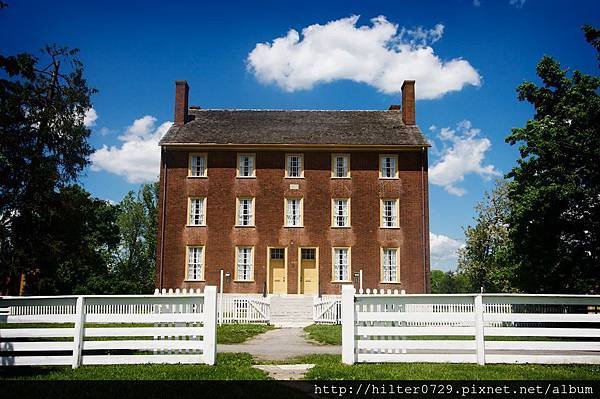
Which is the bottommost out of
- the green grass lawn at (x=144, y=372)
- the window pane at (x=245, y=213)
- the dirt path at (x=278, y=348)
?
the dirt path at (x=278, y=348)

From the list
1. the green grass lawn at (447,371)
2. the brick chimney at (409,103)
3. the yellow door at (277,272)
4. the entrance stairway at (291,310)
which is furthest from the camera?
the brick chimney at (409,103)

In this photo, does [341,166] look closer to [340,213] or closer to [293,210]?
[340,213]

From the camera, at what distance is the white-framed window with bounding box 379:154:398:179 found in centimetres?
3089

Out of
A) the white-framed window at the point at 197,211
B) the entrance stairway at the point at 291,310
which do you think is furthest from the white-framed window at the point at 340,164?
the white-framed window at the point at 197,211

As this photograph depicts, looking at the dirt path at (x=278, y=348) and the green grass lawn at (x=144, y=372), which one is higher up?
the green grass lawn at (x=144, y=372)

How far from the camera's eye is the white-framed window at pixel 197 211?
30.5 meters

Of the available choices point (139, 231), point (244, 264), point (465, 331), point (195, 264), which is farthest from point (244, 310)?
point (139, 231)

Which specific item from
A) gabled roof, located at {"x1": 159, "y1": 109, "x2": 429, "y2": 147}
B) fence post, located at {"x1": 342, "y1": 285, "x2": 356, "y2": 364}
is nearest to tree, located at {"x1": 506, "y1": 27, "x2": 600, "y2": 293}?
gabled roof, located at {"x1": 159, "y1": 109, "x2": 429, "y2": 147}

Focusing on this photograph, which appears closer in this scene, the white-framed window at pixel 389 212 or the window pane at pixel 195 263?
the window pane at pixel 195 263

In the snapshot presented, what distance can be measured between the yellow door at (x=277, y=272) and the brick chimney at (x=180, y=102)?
387 inches

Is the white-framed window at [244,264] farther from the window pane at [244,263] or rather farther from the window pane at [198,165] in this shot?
the window pane at [198,165]

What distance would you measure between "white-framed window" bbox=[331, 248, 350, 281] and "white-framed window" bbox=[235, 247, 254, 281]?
4.55 metres

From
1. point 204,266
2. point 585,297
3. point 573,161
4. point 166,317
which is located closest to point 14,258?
point 166,317
